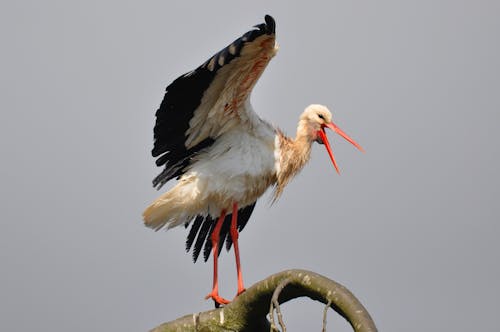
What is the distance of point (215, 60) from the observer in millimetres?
7574

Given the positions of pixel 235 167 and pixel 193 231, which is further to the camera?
pixel 193 231

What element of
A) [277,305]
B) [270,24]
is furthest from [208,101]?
[277,305]

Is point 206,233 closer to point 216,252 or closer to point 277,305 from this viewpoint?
point 216,252

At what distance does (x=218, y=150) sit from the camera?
8961 mm

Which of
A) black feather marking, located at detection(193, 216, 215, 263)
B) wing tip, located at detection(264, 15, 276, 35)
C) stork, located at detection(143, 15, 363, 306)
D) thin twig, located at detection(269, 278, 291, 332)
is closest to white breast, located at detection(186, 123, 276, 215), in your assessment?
stork, located at detection(143, 15, 363, 306)

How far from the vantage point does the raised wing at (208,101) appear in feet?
25.8

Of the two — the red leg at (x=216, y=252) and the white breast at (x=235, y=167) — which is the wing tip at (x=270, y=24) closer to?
the white breast at (x=235, y=167)

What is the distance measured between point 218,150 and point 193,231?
3.89 ft

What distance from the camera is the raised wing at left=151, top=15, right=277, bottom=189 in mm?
7859

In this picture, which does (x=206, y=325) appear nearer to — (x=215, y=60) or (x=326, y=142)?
(x=215, y=60)

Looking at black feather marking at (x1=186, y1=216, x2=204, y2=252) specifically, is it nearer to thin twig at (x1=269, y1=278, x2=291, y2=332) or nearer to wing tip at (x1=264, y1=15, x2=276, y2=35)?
wing tip at (x1=264, y1=15, x2=276, y2=35)

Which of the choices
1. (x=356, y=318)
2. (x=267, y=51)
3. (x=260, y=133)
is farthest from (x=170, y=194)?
(x=356, y=318)

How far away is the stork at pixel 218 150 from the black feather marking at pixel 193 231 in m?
0.29

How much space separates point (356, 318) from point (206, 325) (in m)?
2.10
